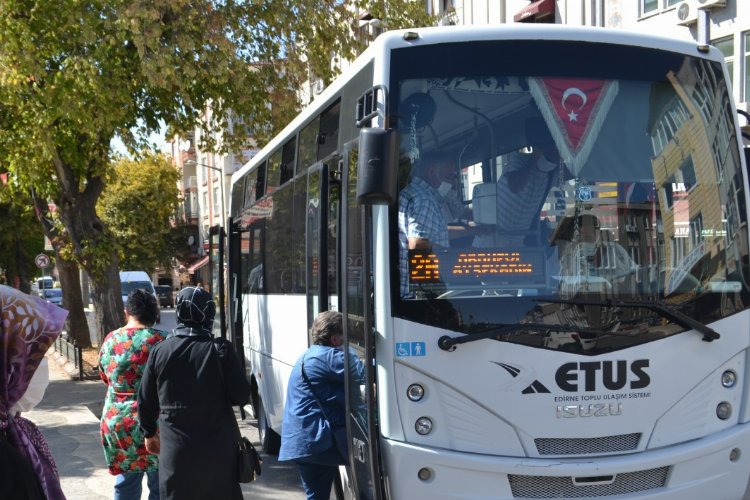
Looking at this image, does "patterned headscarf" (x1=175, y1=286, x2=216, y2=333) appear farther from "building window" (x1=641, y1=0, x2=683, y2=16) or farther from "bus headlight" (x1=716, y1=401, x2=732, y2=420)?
"building window" (x1=641, y1=0, x2=683, y2=16)

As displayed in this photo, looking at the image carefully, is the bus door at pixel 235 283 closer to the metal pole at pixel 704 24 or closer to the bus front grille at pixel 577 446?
the bus front grille at pixel 577 446

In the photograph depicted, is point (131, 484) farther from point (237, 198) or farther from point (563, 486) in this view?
point (237, 198)

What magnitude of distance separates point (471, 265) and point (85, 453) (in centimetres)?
578

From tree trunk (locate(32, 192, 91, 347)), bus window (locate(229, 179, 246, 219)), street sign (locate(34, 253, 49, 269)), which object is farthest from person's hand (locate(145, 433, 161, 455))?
street sign (locate(34, 253, 49, 269))

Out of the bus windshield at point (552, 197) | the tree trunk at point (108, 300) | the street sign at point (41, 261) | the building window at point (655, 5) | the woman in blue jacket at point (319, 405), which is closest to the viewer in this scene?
the bus windshield at point (552, 197)

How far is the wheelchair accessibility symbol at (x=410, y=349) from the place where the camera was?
203 inches

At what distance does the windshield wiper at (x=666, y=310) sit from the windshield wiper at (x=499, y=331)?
0.14 metres

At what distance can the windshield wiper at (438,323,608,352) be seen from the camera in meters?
5.12

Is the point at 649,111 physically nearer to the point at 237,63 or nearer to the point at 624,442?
the point at 624,442

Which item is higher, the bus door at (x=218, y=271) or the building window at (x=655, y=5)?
the building window at (x=655, y=5)

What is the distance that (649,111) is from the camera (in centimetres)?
557

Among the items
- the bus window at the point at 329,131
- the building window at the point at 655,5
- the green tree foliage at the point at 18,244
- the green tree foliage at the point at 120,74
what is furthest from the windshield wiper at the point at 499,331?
the green tree foliage at the point at 18,244

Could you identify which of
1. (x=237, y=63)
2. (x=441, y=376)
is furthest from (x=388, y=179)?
(x=237, y=63)

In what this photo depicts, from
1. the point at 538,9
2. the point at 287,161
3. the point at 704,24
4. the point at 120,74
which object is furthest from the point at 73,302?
the point at 287,161
